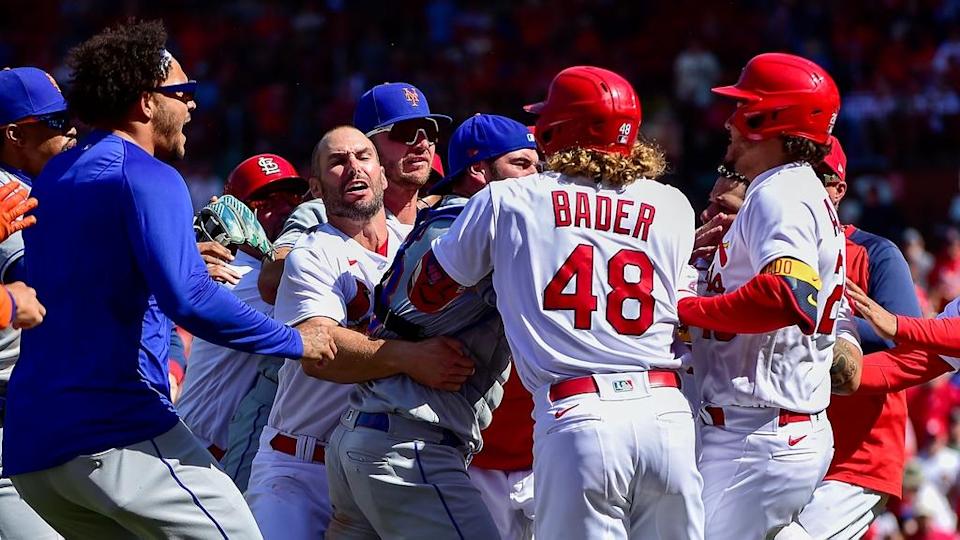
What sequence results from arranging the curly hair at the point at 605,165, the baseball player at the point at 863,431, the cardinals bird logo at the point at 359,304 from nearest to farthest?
the curly hair at the point at 605,165 → the cardinals bird logo at the point at 359,304 → the baseball player at the point at 863,431

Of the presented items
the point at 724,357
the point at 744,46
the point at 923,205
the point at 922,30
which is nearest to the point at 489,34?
the point at 744,46

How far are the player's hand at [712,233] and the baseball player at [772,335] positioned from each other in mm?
245

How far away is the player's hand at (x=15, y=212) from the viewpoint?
14.0ft

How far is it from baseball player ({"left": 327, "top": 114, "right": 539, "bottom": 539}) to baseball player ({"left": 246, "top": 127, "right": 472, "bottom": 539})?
293 mm

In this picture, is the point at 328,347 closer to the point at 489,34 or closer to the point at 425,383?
the point at 425,383

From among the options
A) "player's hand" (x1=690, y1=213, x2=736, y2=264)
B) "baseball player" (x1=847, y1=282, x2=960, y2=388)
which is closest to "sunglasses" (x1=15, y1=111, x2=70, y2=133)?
"player's hand" (x1=690, y1=213, x2=736, y2=264)

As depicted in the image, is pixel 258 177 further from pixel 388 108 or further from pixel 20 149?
pixel 20 149

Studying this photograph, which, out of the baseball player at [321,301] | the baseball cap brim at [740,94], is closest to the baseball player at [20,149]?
the baseball player at [321,301]

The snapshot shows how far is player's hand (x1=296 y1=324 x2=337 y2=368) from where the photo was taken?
15.1 ft

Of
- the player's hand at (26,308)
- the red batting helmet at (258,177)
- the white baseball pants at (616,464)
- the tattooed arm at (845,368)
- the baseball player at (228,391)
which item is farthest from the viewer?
the red batting helmet at (258,177)

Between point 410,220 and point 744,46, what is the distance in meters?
14.3

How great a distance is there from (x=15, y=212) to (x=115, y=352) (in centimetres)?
54

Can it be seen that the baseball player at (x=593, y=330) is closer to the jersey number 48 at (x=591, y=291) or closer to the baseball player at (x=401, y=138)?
the jersey number 48 at (x=591, y=291)

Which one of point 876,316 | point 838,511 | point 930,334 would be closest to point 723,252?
point 876,316
